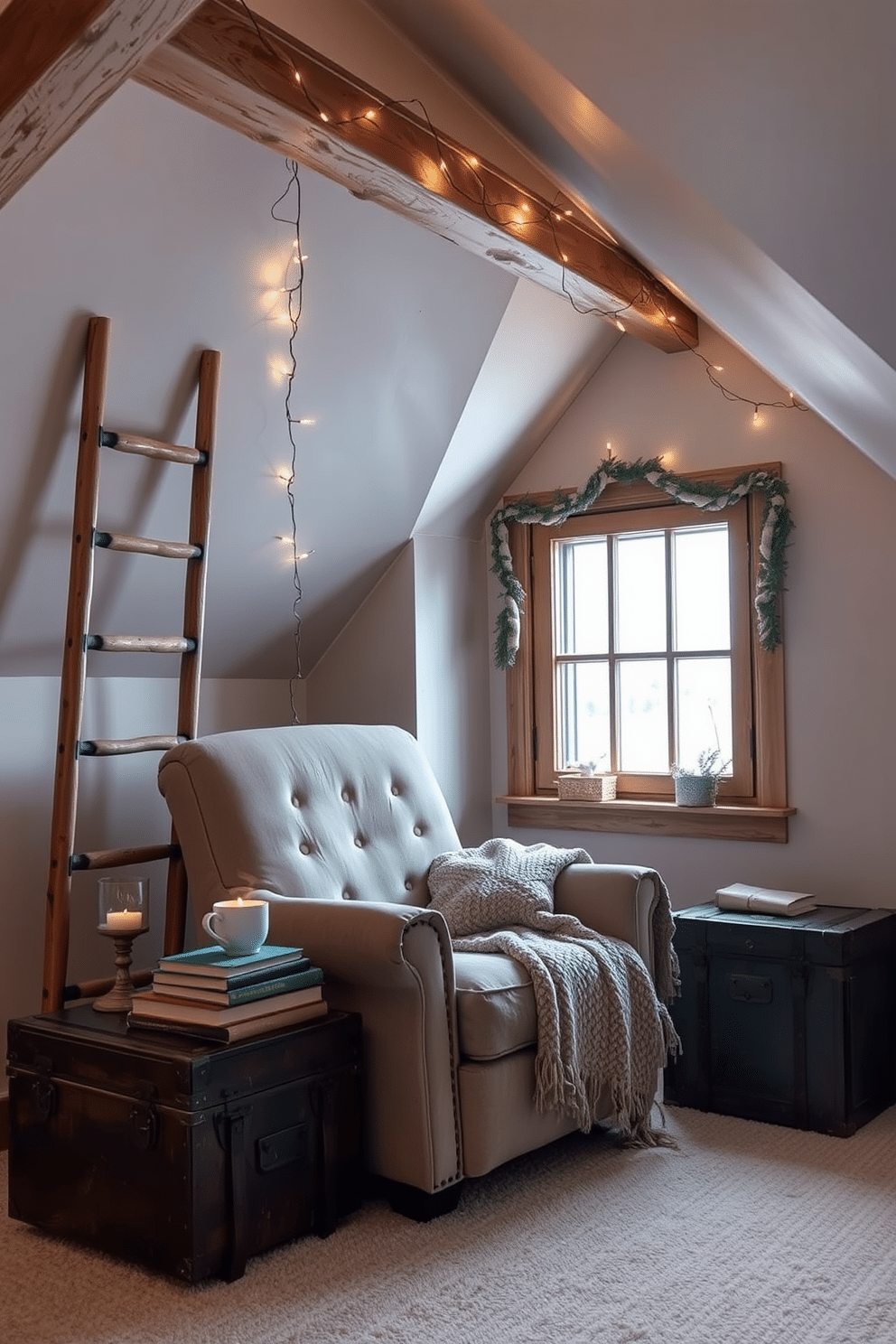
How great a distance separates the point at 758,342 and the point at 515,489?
1.49 m

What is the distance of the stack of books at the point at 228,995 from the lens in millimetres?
2486

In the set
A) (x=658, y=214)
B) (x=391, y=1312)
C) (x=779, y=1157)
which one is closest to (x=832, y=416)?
(x=658, y=214)

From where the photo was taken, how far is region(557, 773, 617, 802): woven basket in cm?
421

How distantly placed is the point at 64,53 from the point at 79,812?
229 centimetres

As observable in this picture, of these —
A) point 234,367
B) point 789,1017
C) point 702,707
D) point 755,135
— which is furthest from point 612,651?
point 755,135

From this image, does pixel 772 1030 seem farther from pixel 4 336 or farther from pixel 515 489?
pixel 4 336

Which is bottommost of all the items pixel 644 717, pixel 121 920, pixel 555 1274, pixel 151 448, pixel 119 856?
pixel 555 1274

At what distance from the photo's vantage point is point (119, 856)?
317 centimetres

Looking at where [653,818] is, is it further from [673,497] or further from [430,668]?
[673,497]

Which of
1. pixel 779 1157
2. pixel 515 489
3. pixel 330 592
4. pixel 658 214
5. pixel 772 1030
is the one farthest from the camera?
Result: pixel 515 489

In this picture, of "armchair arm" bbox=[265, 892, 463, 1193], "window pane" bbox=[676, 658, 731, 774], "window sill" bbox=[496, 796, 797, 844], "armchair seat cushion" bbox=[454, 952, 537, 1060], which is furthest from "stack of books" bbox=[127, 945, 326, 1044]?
"window pane" bbox=[676, 658, 731, 774]

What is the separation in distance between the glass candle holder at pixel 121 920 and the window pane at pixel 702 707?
6.59ft

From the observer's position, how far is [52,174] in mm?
2582

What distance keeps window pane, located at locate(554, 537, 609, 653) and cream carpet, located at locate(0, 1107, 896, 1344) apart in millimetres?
1915
